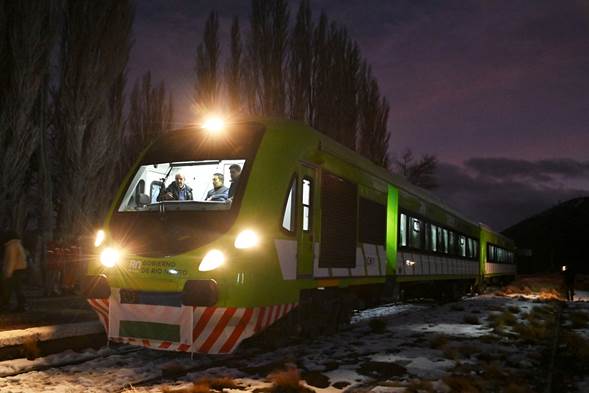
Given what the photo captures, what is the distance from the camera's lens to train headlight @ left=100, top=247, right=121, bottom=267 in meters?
7.01

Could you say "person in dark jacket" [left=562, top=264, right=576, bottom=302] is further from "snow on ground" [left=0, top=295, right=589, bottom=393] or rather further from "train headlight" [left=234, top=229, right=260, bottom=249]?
"train headlight" [left=234, top=229, right=260, bottom=249]

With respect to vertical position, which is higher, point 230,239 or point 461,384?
point 230,239

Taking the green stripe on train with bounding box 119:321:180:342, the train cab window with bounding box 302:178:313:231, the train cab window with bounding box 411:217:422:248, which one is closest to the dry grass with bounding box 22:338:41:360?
the green stripe on train with bounding box 119:321:180:342

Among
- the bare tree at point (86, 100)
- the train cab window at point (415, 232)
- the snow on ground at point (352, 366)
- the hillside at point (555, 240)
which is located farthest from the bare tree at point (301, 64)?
the hillside at point (555, 240)

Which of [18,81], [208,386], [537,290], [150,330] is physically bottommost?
[208,386]

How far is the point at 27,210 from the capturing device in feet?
60.1

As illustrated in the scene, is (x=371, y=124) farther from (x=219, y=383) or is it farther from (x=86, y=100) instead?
(x=219, y=383)

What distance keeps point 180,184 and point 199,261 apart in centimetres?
161

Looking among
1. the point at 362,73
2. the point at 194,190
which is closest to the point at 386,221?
the point at 194,190

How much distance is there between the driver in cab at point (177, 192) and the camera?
7746mm

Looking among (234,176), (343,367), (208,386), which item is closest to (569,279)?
(343,367)

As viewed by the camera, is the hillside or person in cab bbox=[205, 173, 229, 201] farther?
the hillside

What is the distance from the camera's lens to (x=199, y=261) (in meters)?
6.52

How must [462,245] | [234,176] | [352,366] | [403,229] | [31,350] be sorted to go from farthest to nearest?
1. [462,245]
2. [403,229]
3. [234,176]
4. [31,350]
5. [352,366]
